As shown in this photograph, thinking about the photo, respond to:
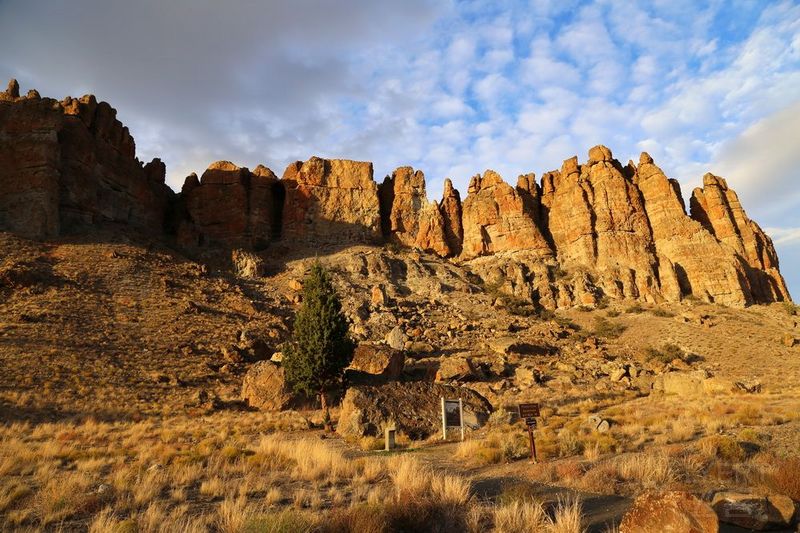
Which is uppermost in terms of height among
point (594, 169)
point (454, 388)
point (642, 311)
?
point (594, 169)

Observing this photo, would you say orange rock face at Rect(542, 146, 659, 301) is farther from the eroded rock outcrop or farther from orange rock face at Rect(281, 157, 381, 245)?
orange rock face at Rect(281, 157, 381, 245)

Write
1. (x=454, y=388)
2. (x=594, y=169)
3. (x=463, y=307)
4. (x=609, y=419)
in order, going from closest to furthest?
(x=609, y=419)
(x=454, y=388)
(x=463, y=307)
(x=594, y=169)

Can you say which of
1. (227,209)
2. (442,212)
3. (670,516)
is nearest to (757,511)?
(670,516)

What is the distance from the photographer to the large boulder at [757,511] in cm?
683

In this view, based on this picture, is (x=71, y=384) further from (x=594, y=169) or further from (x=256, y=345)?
(x=594, y=169)

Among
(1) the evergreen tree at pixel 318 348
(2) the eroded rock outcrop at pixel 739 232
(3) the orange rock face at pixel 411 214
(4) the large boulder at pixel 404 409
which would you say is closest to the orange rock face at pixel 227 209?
(3) the orange rock face at pixel 411 214

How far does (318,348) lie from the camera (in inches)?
1000

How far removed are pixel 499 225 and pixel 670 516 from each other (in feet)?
191

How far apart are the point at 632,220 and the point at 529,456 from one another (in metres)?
54.4

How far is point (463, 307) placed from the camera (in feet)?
158

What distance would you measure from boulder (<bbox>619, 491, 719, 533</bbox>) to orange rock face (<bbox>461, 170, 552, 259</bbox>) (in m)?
56.2

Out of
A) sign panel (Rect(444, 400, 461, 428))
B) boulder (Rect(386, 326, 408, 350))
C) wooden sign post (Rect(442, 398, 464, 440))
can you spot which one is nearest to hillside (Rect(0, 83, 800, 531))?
boulder (Rect(386, 326, 408, 350))

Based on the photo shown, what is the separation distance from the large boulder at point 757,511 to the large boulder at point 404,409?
13305mm

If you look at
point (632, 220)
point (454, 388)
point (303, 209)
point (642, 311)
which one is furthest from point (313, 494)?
point (632, 220)
